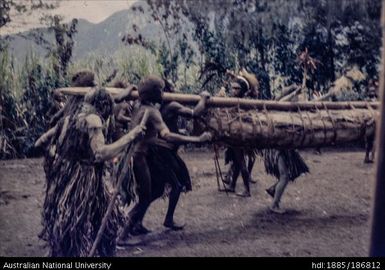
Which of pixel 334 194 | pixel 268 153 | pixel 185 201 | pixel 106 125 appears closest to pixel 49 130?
pixel 106 125

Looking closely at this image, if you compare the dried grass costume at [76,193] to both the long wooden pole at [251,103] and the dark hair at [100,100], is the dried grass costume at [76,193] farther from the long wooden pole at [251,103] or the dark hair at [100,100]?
the long wooden pole at [251,103]

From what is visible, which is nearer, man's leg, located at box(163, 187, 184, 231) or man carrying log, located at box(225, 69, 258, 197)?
man's leg, located at box(163, 187, 184, 231)

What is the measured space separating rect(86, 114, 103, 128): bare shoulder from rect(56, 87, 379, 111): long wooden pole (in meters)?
0.27

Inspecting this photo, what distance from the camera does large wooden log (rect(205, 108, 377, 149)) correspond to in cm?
380

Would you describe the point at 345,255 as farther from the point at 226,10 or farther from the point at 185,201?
the point at 226,10

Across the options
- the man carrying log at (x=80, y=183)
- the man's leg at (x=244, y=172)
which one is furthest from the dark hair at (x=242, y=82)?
the man carrying log at (x=80, y=183)

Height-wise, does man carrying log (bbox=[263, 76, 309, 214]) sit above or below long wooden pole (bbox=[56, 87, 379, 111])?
below

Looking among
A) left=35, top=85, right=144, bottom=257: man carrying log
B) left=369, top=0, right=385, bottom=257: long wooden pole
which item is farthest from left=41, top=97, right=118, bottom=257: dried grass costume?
left=369, top=0, right=385, bottom=257: long wooden pole

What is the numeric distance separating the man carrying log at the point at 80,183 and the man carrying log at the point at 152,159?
0.20 metres

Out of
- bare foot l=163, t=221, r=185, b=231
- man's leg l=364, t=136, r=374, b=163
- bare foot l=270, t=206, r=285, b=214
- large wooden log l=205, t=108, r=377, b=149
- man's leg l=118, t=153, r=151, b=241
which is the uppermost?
large wooden log l=205, t=108, r=377, b=149

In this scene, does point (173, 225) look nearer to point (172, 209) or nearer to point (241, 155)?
point (172, 209)

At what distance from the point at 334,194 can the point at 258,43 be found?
4.06 feet

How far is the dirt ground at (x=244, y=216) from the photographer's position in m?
3.66

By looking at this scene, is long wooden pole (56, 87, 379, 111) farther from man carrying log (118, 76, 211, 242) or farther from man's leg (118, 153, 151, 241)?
man's leg (118, 153, 151, 241)
